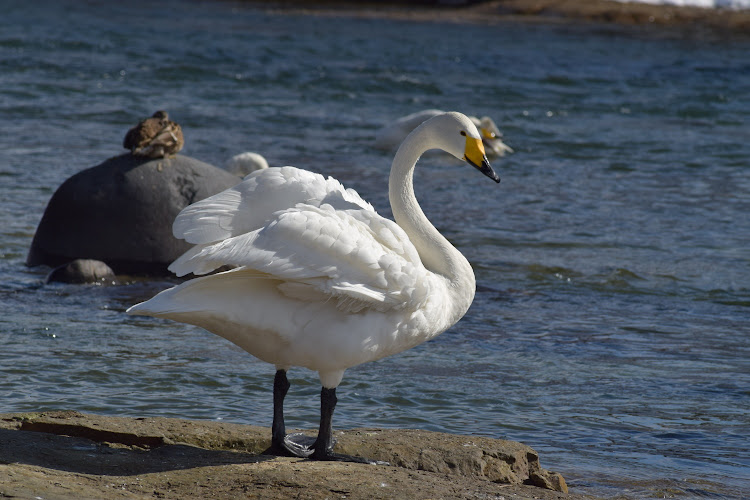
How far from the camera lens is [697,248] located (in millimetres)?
10703

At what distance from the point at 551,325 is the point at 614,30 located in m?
25.9

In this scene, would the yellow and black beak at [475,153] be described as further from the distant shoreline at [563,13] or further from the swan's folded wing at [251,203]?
the distant shoreline at [563,13]

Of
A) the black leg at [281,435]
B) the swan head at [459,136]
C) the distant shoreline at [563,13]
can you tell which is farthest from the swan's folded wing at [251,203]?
the distant shoreline at [563,13]

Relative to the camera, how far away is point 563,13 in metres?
35.2

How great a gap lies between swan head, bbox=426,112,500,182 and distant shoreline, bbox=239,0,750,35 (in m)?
29.6

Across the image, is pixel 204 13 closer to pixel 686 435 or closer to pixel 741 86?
pixel 741 86

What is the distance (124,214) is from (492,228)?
4005 mm

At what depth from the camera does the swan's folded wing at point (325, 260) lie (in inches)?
174

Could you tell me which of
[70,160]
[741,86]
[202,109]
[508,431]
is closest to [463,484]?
[508,431]

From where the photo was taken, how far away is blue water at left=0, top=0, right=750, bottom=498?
6.15 m

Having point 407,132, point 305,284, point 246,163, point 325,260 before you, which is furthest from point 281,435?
point 407,132

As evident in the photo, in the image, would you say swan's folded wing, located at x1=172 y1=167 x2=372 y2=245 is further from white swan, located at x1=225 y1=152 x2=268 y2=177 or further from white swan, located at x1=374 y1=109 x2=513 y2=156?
white swan, located at x1=374 y1=109 x2=513 y2=156

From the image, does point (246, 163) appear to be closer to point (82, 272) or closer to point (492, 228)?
point (492, 228)

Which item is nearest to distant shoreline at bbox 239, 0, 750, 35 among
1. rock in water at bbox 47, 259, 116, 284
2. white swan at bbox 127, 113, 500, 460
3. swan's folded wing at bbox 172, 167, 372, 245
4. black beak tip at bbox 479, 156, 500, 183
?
rock in water at bbox 47, 259, 116, 284
